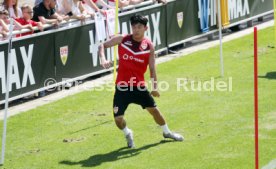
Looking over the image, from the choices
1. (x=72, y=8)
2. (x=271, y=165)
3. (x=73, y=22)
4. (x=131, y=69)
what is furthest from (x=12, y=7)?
(x=271, y=165)

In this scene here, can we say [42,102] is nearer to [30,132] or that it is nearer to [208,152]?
[30,132]

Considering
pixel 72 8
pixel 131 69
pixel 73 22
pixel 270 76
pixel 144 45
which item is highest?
pixel 144 45

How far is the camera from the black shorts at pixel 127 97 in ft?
40.5

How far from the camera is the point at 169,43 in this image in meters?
21.9

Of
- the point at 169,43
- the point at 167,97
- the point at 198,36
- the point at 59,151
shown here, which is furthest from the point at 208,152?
the point at 198,36

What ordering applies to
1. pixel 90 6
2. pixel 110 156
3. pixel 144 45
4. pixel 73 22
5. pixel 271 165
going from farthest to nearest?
pixel 90 6
pixel 73 22
pixel 144 45
pixel 110 156
pixel 271 165

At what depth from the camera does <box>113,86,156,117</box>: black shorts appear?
40.5 ft

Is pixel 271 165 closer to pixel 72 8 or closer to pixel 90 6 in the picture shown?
pixel 72 8

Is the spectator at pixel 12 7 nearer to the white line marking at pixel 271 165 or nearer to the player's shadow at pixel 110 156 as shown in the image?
the player's shadow at pixel 110 156

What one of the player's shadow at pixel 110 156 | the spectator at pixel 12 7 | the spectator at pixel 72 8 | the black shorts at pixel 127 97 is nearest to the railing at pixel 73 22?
the spectator at pixel 72 8

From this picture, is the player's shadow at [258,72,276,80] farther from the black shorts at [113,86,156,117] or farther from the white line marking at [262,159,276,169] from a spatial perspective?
the white line marking at [262,159,276,169]

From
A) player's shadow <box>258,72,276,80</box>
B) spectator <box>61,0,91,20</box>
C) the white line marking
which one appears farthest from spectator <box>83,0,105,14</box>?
the white line marking

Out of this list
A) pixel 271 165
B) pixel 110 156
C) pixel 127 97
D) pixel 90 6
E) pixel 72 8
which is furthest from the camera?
pixel 90 6

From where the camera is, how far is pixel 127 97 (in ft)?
40.7
